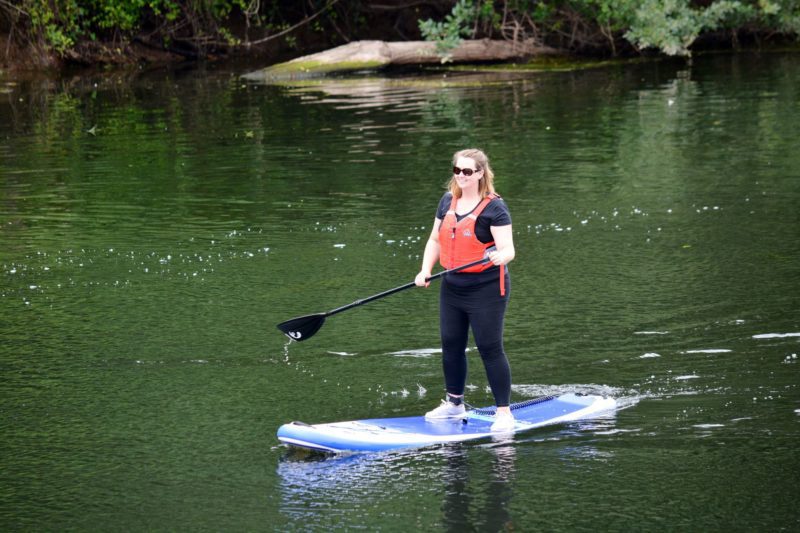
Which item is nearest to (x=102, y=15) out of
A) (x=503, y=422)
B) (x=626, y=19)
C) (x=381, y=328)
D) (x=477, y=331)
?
(x=626, y=19)

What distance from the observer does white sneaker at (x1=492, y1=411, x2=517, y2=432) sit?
20.4 feet

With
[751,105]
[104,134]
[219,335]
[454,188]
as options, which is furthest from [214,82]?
[454,188]

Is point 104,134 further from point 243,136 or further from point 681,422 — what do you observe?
point 681,422

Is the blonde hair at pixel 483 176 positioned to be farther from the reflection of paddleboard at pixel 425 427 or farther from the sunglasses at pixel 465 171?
the reflection of paddleboard at pixel 425 427

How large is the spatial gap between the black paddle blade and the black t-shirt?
3.52 feet

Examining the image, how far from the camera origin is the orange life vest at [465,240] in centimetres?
612

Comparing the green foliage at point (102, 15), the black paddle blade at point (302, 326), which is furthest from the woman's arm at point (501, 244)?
the green foliage at point (102, 15)

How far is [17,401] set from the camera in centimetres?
690

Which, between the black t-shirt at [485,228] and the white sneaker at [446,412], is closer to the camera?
the black t-shirt at [485,228]

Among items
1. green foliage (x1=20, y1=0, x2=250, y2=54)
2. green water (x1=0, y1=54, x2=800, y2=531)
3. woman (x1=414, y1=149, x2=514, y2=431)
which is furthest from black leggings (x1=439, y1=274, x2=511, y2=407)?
green foliage (x1=20, y1=0, x2=250, y2=54)

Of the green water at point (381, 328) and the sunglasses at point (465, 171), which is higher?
the sunglasses at point (465, 171)

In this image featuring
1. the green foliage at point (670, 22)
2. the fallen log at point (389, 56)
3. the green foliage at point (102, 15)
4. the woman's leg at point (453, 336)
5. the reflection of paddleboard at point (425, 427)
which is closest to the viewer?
the reflection of paddleboard at point (425, 427)

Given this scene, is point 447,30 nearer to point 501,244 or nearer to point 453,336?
point 453,336

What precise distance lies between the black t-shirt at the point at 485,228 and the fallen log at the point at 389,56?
23002 mm
